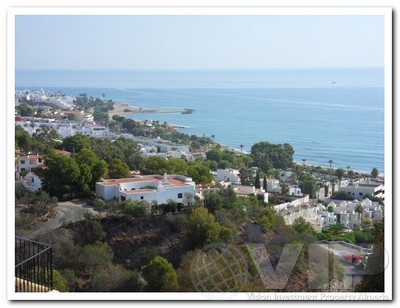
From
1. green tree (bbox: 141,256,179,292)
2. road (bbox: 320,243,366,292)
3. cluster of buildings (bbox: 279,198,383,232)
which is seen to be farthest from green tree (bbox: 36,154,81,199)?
road (bbox: 320,243,366,292)

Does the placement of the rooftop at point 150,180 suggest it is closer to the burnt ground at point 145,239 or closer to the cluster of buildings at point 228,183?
the cluster of buildings at point 228,183

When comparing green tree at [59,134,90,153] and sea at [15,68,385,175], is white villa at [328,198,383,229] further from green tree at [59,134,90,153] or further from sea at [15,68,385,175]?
green tree at [59,134,90,153]

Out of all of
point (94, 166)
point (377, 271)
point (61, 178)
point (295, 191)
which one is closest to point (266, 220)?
point (94, 166)

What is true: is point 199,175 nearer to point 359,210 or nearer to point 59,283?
point 359,210

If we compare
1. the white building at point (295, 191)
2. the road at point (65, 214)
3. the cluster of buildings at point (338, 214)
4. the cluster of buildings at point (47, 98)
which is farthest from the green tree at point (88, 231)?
the cluster of buildings at point (47, 98)

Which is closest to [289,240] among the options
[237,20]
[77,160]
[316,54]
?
[237,20]

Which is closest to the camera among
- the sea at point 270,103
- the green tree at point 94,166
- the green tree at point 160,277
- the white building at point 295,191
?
the green tree at point 160,277

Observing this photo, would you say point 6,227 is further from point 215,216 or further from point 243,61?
point 243,61
